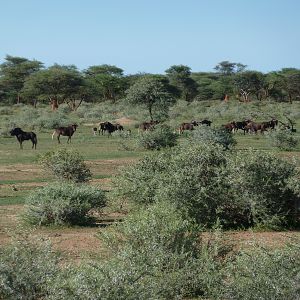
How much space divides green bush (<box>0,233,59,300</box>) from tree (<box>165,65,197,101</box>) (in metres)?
78.6

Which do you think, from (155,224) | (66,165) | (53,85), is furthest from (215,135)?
(53,85)

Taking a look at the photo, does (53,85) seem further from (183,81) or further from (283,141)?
(283,141)

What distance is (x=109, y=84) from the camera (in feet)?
268

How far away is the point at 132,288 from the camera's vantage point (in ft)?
20.8

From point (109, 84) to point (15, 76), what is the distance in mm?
12258

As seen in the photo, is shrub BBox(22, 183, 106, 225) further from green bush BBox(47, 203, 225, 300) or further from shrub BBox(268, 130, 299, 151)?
shrub BBox(268, 130, 299, 151)

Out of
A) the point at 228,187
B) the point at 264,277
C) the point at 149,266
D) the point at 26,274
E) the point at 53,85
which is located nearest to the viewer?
the point at 26,274

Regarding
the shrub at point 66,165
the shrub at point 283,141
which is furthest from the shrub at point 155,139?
the shrub at point 66,165

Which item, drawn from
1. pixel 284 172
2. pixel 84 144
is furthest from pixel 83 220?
pixel 84 144

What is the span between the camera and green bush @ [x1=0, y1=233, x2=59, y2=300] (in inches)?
264

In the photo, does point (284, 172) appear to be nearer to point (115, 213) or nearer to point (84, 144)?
point (115, 213)

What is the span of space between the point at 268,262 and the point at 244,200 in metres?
6.30

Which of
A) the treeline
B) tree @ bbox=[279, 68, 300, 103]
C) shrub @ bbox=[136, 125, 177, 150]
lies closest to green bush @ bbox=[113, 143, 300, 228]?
shrub @ bbox=[136, 125, 177, 150]

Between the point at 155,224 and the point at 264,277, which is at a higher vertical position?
the point at 155,224
